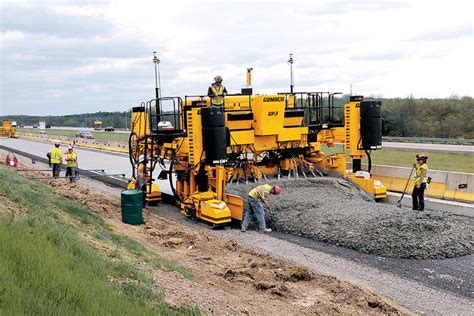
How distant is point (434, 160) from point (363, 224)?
63.0 feet

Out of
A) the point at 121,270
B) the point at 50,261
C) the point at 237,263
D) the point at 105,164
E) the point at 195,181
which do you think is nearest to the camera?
the point at 50,261

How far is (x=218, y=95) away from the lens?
569 inches

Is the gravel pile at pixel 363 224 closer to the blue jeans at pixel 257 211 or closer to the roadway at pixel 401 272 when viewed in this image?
the roadway at pixel 401 272

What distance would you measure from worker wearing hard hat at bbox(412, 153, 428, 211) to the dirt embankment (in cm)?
534

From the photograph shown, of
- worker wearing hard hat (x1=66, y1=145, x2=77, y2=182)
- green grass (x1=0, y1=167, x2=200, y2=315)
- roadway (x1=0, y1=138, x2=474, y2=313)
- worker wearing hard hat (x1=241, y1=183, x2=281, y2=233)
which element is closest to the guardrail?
worker wearing hard hat (x1=66, y1=145, x2=77, y2=182)

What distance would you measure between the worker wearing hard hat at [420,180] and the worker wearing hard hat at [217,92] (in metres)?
5.47

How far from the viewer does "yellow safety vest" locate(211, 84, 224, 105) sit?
1356 centimetres

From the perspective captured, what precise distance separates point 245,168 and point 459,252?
20.7 feet

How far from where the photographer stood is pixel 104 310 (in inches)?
172

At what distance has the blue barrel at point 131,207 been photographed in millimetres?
12758

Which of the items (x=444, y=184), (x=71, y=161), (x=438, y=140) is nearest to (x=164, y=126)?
(x=71, y=161)

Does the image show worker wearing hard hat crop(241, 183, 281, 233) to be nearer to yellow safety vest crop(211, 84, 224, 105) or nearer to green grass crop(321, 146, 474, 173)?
yellow safety vest crop(211, 84, 224, 105)

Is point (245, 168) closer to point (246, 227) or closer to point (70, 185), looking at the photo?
point (246, 227)

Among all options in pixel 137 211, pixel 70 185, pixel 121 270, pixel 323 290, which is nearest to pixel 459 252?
pixel 323 290
